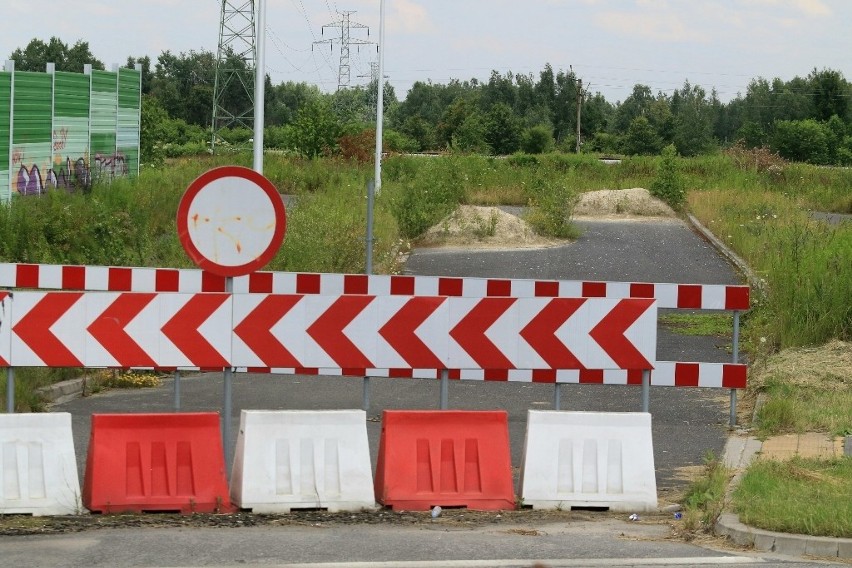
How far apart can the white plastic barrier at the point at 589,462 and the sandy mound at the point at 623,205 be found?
31.5 meters

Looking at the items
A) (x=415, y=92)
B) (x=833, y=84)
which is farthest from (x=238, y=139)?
(x=415, y=92)

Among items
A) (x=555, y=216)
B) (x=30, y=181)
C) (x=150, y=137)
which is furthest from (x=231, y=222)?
(x=150, y=137)

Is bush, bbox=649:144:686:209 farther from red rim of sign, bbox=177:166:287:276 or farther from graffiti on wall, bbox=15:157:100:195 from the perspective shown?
red rim of sign, bbox=177:166:287:276

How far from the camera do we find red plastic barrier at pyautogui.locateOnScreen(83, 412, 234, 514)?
8031mm

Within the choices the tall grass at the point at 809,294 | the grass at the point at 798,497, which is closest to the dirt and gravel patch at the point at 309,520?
the grass at the point at 798,497

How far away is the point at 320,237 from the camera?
65.5ft

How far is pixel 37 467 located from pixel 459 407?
573 cm

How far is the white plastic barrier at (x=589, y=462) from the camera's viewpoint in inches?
332

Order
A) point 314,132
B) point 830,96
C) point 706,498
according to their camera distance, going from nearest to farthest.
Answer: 1. point 706,498
2. point 314,132
3. point 830,96

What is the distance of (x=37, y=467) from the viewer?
A: 7.98 m

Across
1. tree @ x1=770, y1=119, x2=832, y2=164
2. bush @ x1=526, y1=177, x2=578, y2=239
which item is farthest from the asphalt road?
A: tree @ x1=770, y1=119, x2=832, y2=164

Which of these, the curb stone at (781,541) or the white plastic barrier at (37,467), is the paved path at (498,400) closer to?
the white plastic barrier at (37,467)

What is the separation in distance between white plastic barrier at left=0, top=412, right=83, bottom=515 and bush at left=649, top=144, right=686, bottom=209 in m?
33.7

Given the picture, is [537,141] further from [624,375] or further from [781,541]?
[781,541]
